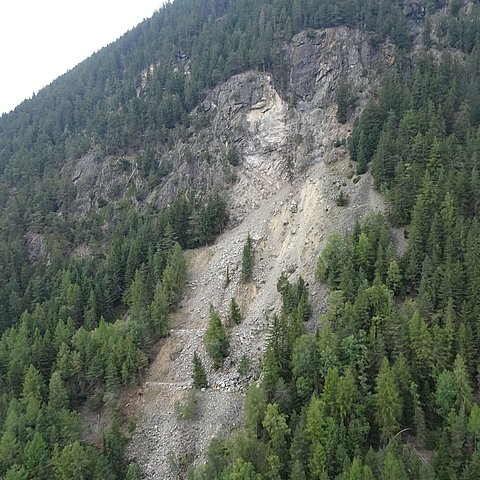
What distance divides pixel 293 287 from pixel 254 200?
3534cm

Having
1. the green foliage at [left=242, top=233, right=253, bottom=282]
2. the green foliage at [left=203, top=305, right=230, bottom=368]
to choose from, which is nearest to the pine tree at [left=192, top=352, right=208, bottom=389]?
the green foliage at [left=203, top=305, right=230, bottom=368]

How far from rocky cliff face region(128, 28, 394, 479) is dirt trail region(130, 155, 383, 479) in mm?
172

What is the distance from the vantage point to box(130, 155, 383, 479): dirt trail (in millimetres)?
66688

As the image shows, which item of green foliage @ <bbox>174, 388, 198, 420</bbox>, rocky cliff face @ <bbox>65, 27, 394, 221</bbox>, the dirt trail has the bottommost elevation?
the dirt trail

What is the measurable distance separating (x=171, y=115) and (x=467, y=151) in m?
73.1

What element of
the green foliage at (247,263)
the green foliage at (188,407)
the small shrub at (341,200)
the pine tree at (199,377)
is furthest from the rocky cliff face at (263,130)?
the green foliage at (188,407)

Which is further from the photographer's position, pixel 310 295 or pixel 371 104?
pixel 371 104

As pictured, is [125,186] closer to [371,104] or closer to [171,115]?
[171,115]

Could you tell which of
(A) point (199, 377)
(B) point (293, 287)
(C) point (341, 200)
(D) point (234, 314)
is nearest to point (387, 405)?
(B) point (293, 287)

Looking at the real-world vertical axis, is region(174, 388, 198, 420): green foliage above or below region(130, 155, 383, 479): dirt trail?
above

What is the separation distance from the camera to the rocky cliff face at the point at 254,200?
6919 centimetres

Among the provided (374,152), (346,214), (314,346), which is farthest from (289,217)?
(314,346)

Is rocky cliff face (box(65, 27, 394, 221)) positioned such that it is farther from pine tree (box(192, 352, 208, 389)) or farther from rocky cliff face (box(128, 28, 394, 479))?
pine tree (box(192, 352, 208, 389))

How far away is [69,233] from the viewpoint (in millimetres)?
122562
